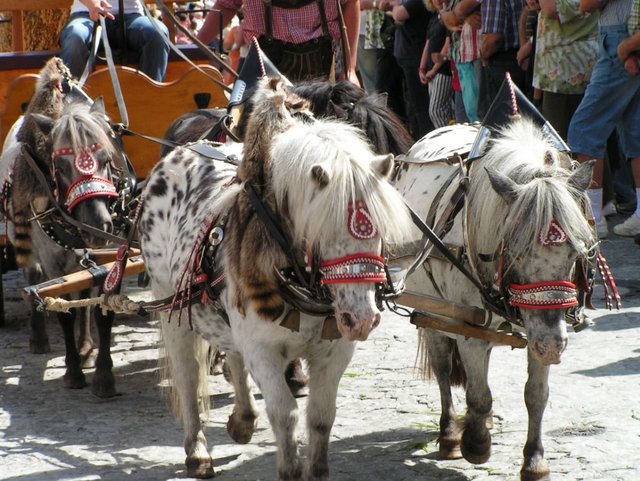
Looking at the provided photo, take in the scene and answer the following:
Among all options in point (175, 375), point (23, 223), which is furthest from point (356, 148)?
point (23, 223)

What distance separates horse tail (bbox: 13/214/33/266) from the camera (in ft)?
22.1

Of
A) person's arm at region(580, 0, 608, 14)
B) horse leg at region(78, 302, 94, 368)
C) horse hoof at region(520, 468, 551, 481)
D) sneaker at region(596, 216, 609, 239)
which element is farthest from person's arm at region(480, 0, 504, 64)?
horse hoof at region(520, 468, 551, 481)

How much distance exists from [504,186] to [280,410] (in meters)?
1.23

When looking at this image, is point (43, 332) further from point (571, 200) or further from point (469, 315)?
point (571, 200)

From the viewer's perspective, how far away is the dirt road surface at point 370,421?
16.6 ft

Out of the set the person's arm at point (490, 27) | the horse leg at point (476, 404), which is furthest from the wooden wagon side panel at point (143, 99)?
the horse leg at point (476, 404)

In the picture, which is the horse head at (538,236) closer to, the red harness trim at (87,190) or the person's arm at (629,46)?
the red harness trim at (87,190)

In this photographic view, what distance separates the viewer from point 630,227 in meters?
8.66

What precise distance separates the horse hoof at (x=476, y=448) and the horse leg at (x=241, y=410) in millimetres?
1025

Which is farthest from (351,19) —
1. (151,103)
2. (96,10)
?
(96,10)

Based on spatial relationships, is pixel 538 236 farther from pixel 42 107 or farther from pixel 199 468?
pixel 42 107

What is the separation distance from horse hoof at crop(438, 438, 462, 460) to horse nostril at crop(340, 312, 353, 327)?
5.27 ft

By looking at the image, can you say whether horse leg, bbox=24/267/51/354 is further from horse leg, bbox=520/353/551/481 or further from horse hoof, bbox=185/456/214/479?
horse leg, bbox=520/353/551/481

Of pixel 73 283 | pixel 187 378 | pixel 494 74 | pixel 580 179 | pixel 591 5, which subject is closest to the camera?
pixel 580 179
